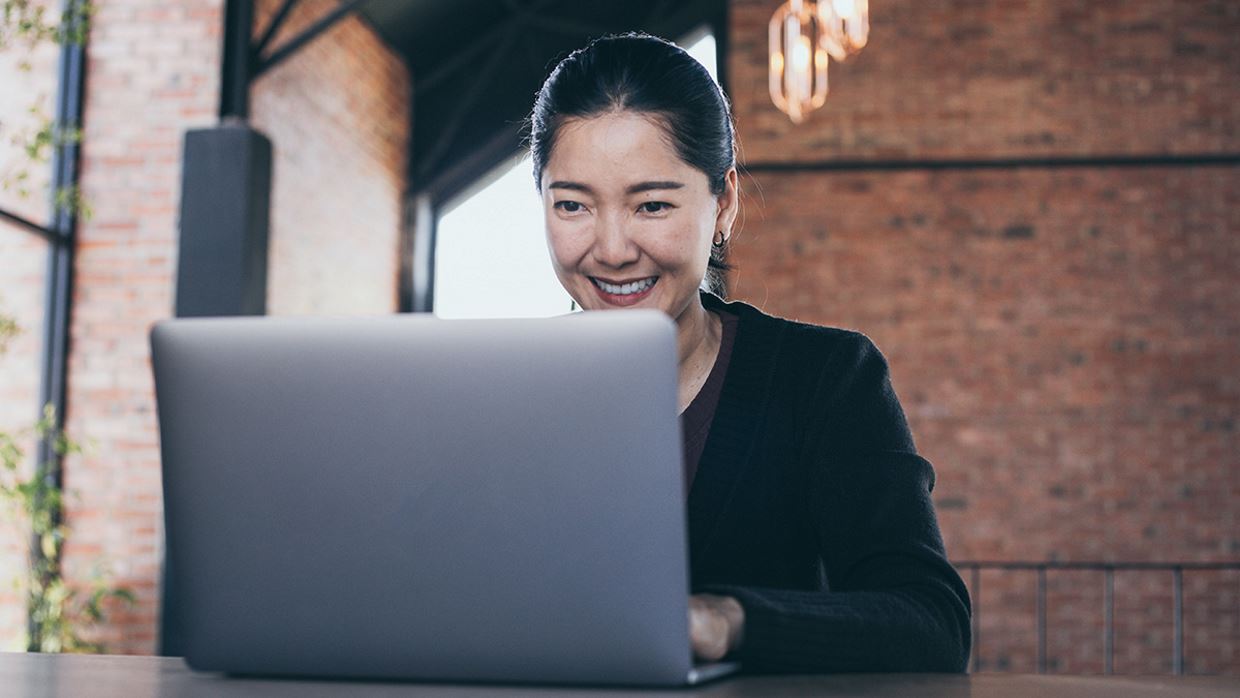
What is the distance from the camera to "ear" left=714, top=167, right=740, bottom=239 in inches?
66.3

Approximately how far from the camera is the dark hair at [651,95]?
1.58 meters

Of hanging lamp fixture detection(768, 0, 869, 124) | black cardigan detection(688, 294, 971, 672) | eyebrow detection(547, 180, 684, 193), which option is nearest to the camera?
black cardigan detection(688, 294, 971, 672)

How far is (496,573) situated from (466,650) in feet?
0.21

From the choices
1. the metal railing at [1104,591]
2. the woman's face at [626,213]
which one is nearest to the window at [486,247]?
the metal railing at [1104,591]

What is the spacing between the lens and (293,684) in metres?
0.93

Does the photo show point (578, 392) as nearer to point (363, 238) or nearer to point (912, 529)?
point (912, 529)

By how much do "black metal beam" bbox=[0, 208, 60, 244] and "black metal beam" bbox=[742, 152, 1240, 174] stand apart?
3.56 meters

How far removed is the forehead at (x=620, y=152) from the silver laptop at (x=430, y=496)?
0.71 m

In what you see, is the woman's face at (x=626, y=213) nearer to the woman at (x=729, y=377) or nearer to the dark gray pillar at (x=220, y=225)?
the woman at (x=729, y=377)

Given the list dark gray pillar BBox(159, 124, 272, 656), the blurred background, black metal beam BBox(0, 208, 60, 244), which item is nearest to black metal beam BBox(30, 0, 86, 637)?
black metal beam BBox(0, 208, 60, 244)

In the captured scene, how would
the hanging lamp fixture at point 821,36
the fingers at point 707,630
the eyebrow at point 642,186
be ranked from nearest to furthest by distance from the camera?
the fingers at point 707,630
the eyebrow at point 642,186
the hanging lamp fixture at point 821,36

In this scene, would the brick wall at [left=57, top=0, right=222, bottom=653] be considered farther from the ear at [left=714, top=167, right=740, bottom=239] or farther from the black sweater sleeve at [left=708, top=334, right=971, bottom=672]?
the black sweater sleeve at [left=708, top=334, right=971, bottom=672]

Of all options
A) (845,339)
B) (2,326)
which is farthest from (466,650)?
(2,326)

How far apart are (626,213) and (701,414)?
0.87 ft
